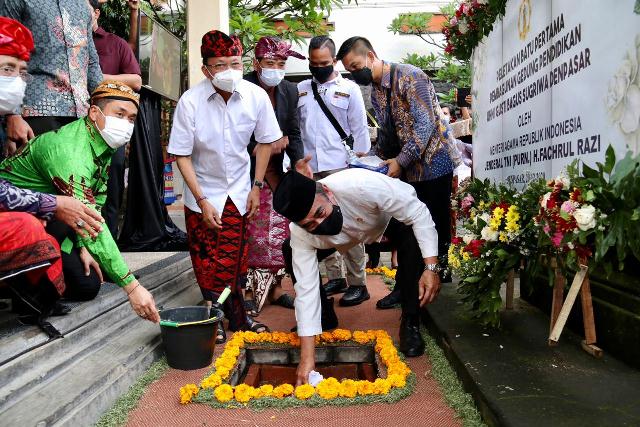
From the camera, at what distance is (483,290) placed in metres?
3.20

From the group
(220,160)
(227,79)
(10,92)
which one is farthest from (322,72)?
(10,92)

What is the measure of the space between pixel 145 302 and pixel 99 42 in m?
3.04

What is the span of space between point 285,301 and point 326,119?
1479mm

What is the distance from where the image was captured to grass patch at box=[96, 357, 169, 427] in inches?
97.8

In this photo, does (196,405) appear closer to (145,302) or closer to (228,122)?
(145,302)

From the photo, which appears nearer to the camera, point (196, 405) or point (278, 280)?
point (196, 405)

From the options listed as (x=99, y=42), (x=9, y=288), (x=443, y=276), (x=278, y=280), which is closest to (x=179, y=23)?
(x=99, y=42)

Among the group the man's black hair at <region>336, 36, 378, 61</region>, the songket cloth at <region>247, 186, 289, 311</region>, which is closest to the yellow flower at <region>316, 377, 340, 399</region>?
the songket cloth at <region>247, 186, 289, 311</region>

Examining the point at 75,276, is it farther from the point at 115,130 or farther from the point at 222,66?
the point at 222,66

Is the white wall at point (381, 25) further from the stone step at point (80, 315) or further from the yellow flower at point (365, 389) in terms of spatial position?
the yellow flower at point (365, 389)

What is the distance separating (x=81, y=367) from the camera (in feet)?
9.07

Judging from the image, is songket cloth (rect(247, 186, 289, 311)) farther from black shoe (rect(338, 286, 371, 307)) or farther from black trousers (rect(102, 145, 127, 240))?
black trousers (rect(102, 145, 127, 240))

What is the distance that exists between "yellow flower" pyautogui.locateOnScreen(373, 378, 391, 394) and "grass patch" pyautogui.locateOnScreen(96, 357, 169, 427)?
1109 mm

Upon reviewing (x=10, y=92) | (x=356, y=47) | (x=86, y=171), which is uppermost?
(x=356, y=47)
